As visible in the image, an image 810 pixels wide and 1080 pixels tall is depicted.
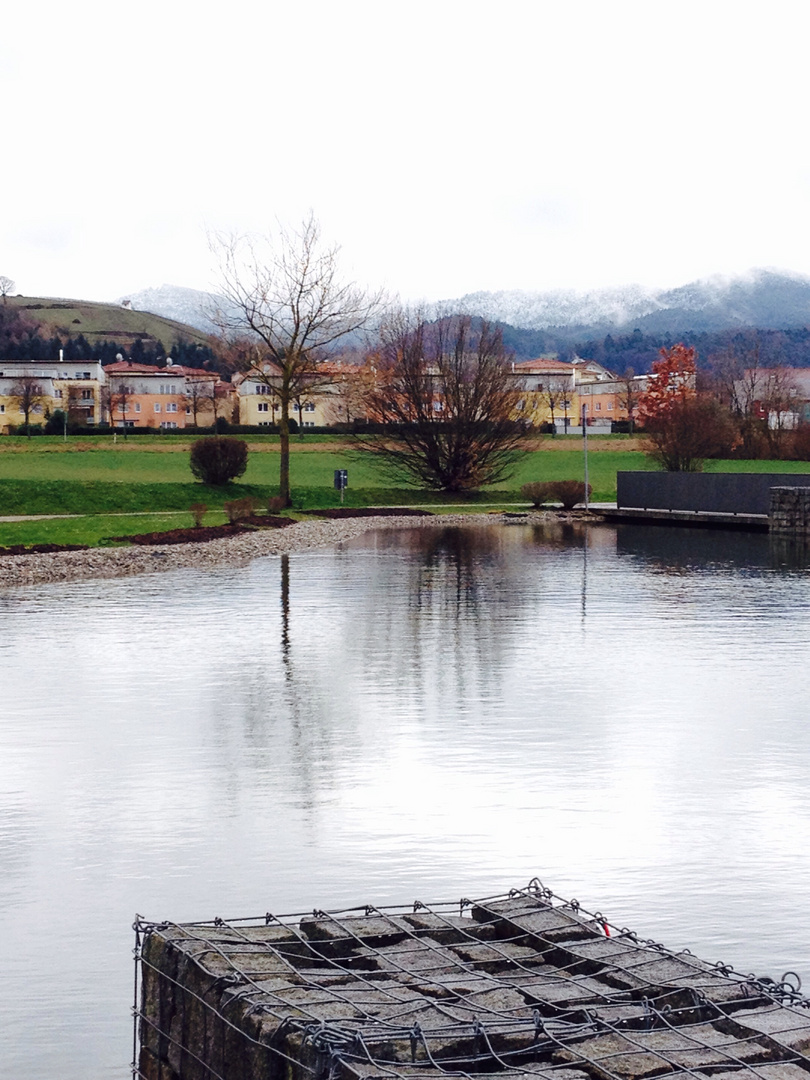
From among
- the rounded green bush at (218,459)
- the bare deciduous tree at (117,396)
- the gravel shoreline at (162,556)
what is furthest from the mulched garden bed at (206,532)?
the bare deciduous tree at (117,396)

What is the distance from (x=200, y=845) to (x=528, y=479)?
63.1 metres

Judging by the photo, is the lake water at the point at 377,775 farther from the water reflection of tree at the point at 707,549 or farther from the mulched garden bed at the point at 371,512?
the mulched garden bed at the point at 371,512

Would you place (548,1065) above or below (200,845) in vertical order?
above

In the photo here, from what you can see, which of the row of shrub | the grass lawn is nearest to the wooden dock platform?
the row of shrub

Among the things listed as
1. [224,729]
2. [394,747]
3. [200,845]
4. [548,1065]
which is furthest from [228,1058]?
[224,729]

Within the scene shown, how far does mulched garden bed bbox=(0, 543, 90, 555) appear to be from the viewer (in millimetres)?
30688

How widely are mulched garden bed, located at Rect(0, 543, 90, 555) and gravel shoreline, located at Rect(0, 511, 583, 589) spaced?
0.58 m

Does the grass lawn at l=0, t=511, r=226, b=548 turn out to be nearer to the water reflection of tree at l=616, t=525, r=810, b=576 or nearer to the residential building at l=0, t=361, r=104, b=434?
the water reflection of tree at l=616, t=525, r=810, b=576

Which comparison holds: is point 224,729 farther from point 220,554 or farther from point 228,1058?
point 220,554

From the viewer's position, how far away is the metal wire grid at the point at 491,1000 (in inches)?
167

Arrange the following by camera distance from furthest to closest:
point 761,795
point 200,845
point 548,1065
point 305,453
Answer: point 305,453 < point 761,795 < point 200,845 < point 548,1065

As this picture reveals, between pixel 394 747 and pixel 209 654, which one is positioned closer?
pixel 394 747

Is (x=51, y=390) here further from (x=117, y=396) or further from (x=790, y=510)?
(x=790, y=510)

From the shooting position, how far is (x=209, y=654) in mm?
16516
